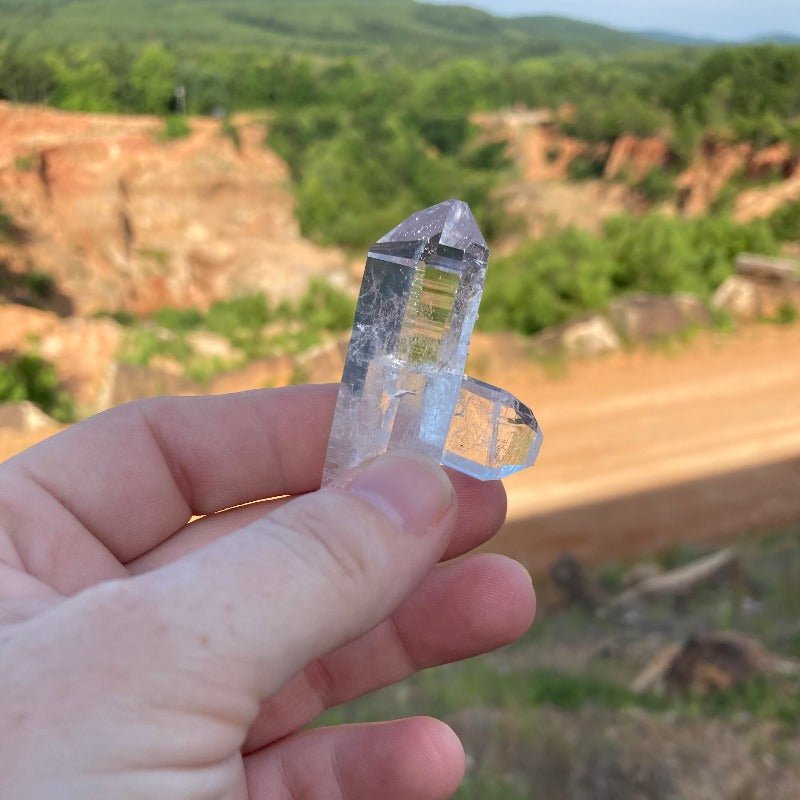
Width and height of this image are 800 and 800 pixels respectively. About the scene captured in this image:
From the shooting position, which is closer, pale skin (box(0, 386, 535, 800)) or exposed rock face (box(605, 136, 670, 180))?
pale skin (box(0, 386, 535, 800))

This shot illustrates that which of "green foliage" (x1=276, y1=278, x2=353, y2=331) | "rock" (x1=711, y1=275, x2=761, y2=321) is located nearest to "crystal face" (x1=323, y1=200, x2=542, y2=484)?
"rock" (x1=711, y1=275, x2=761, y2=321)

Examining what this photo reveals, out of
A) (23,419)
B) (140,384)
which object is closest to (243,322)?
(140,384)

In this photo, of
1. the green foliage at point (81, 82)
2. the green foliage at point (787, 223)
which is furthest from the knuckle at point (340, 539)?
the green foliage at point (81, 82)

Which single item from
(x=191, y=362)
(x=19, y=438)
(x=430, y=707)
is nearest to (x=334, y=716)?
(x=430, y=707)

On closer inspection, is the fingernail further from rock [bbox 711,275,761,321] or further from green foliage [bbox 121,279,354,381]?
rock [bbox 711,275,761,321]

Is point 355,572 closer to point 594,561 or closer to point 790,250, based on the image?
point 594,561

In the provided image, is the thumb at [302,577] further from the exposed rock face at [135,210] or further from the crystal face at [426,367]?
the exposed rock face at [135,210]

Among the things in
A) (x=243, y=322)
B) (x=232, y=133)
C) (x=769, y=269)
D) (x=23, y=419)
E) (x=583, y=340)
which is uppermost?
(x=769, y=269)

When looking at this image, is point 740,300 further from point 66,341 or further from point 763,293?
point 66,341
